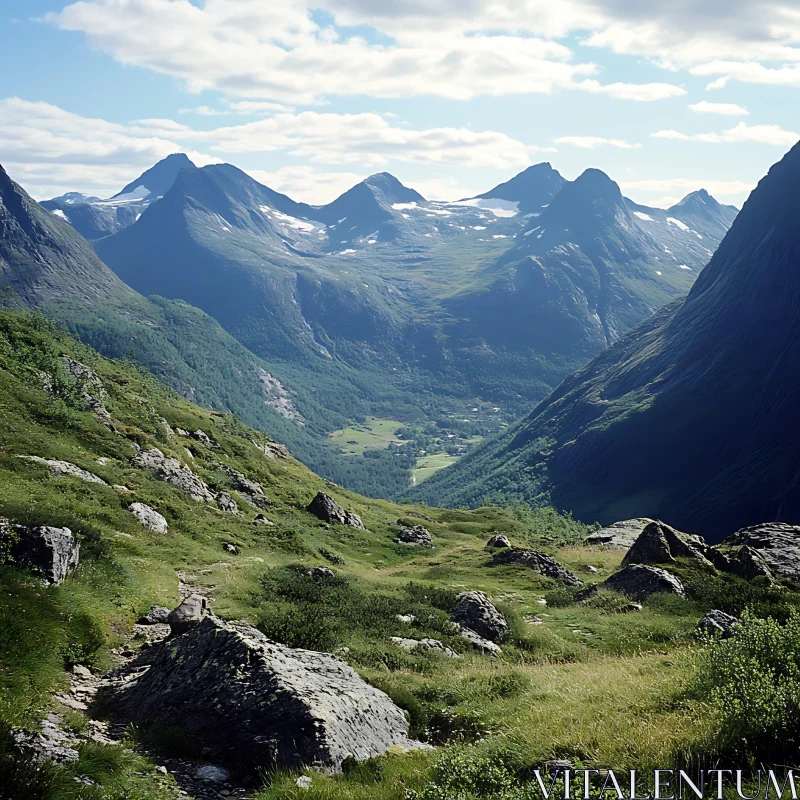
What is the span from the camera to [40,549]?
19.9 metres

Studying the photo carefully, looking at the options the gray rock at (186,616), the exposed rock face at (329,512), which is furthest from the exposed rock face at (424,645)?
the exposed rock face at (329,512)

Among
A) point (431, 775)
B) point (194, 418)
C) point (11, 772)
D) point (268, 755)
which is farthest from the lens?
point (194, 418)

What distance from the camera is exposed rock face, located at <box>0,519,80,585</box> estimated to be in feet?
64.1

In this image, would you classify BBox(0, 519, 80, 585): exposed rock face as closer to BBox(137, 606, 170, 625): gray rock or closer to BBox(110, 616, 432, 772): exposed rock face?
BBox(137, 606, 170, 625): gray rock

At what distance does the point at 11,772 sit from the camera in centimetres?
973

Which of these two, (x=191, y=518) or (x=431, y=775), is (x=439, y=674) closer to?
(x=431, y=775)

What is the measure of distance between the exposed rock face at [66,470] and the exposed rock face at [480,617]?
964 inches

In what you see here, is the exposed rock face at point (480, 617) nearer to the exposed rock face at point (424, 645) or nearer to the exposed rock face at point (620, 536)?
the exposed rock face at point (424, 645)

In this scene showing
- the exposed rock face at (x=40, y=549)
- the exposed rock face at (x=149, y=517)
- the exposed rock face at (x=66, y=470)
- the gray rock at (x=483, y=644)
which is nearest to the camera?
the exposed rock face at (x=40, y=549)

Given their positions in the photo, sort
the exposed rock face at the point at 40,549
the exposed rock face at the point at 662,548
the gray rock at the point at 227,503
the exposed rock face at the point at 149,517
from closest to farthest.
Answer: the exposed rock face at the point at 40,549 → the exposed rock face at the point at 149,517 → the exposed rock face at the point at 662,548 → the gray rock at the point at 227,503

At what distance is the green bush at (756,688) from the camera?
35.0 ft

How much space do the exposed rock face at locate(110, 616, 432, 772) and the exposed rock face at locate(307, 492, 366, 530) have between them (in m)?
51.9

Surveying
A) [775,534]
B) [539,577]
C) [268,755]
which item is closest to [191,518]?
[539,577]

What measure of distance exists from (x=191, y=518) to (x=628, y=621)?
95.6ft
